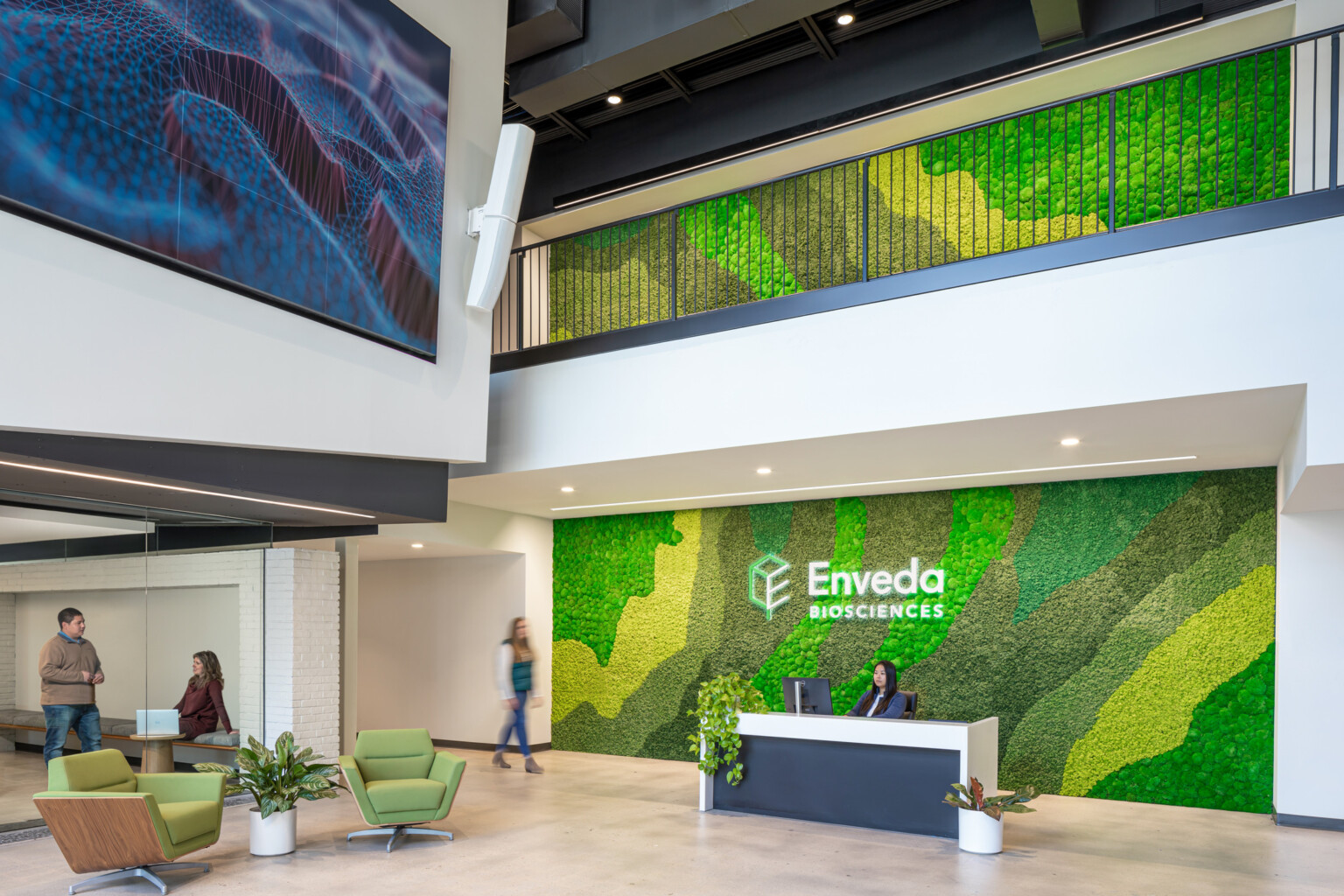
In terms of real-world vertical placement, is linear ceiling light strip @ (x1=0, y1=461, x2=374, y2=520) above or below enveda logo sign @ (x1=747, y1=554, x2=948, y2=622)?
above

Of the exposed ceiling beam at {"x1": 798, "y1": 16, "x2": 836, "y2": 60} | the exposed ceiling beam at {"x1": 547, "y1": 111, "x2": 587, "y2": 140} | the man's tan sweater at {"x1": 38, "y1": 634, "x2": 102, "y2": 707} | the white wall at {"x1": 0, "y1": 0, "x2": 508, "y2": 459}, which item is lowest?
the man's tan sweater at {"x1": 38, "y1": 634, "x2": 102, "y2": 707}

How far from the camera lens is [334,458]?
6.89m

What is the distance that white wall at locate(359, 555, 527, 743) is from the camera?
11.6 meters

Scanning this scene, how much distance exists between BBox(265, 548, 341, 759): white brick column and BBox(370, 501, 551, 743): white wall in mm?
1793

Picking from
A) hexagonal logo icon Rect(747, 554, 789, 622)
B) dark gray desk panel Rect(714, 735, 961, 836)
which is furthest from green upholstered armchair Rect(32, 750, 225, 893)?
hexagonal logo icon Rect(747, 554, 789, 622)

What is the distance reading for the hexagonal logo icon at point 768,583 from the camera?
33.4ft

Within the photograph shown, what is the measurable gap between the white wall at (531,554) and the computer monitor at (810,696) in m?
3.83

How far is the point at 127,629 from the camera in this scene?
24.8 feet

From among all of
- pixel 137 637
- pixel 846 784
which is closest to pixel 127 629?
pixel 137 637

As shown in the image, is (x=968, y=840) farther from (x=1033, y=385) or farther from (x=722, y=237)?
(x=722, y=237)

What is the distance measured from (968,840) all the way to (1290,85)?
608cm

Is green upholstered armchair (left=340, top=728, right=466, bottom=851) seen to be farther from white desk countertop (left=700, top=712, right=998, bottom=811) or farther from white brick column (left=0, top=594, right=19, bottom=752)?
white brick column (left=0, top=594, right=19, bottom=752)

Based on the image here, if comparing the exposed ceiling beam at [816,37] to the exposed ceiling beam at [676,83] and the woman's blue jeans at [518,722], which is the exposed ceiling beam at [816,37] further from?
the woman's blue jeans at [518,722]

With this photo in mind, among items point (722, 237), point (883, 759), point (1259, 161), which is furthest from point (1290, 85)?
point (883, 759)
